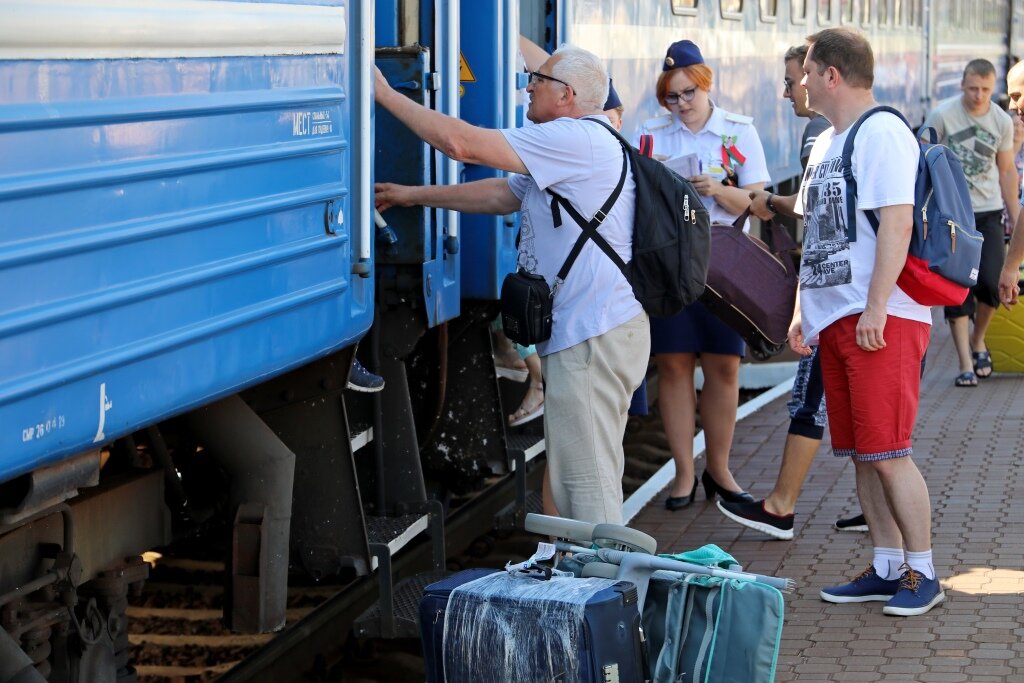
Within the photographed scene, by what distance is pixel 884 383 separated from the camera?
495cm

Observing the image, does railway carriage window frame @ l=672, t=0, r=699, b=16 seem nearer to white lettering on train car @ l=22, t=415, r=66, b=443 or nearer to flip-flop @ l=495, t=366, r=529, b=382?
flip-flop @ l=495, t=366, r=529, b=382

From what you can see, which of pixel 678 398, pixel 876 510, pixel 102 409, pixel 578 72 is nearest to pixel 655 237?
pixel 578 72

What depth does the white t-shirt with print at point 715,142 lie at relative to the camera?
647cm

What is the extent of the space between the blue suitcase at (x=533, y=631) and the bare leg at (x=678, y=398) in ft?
9.30

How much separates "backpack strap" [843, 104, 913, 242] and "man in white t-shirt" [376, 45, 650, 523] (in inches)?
28.9

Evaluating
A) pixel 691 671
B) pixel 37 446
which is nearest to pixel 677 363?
pixel 691 671

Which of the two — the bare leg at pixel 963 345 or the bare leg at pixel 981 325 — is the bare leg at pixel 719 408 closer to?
the bare leg at pixel 963 345

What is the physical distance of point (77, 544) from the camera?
3828 mm

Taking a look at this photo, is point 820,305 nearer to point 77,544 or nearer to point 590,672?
point 590,672

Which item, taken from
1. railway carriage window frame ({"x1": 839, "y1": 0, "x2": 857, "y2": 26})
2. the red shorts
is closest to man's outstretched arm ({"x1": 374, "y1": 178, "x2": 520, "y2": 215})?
the red shorts

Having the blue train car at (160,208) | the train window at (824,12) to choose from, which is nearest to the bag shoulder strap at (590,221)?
the blue train car at (160,208)

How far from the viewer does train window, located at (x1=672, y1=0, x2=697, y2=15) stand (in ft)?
29.6

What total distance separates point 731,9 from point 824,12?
3149mm

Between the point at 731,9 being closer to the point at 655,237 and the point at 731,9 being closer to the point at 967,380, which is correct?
the point at 967,380
